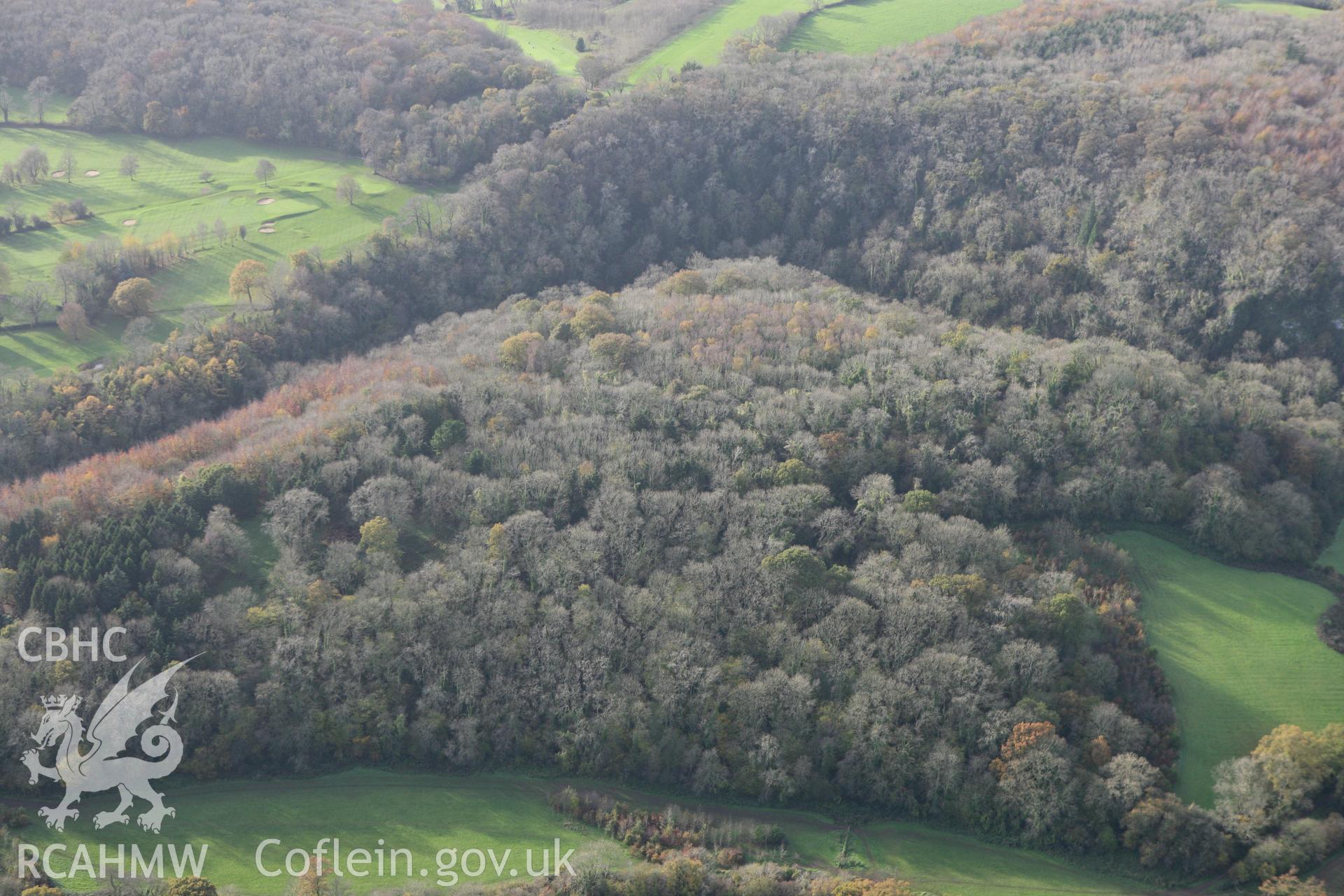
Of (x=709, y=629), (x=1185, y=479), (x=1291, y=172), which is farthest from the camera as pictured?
(x=1291, y=172)

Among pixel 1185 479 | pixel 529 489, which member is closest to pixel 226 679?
pixel 529 489

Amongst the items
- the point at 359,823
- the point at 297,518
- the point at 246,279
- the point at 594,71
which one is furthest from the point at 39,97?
the point at 359,823

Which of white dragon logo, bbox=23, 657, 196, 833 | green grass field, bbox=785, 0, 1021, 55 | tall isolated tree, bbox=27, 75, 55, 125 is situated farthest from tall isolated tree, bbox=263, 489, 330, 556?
green grass field, bbox=785, 0, 1021, 55

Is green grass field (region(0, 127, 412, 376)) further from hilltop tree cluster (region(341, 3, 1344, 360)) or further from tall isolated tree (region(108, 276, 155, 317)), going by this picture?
hilltop tree cluster (region(341, 3, 1344, 360))

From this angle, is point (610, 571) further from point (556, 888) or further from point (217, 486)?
point (217, 486)

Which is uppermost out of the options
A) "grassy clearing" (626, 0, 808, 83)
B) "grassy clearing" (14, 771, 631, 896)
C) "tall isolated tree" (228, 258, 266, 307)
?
"grassy clearing" (626, 0, 808, 83)

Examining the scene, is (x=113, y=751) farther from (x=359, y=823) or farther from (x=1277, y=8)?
(x=1277, y=8)

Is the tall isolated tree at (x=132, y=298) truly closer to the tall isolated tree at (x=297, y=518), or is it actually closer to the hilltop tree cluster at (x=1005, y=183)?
the hilltop tree cluster at (x=1005, y=183)

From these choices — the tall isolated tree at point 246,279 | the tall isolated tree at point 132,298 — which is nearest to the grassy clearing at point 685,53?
the tall isolated tree at point 246,279
